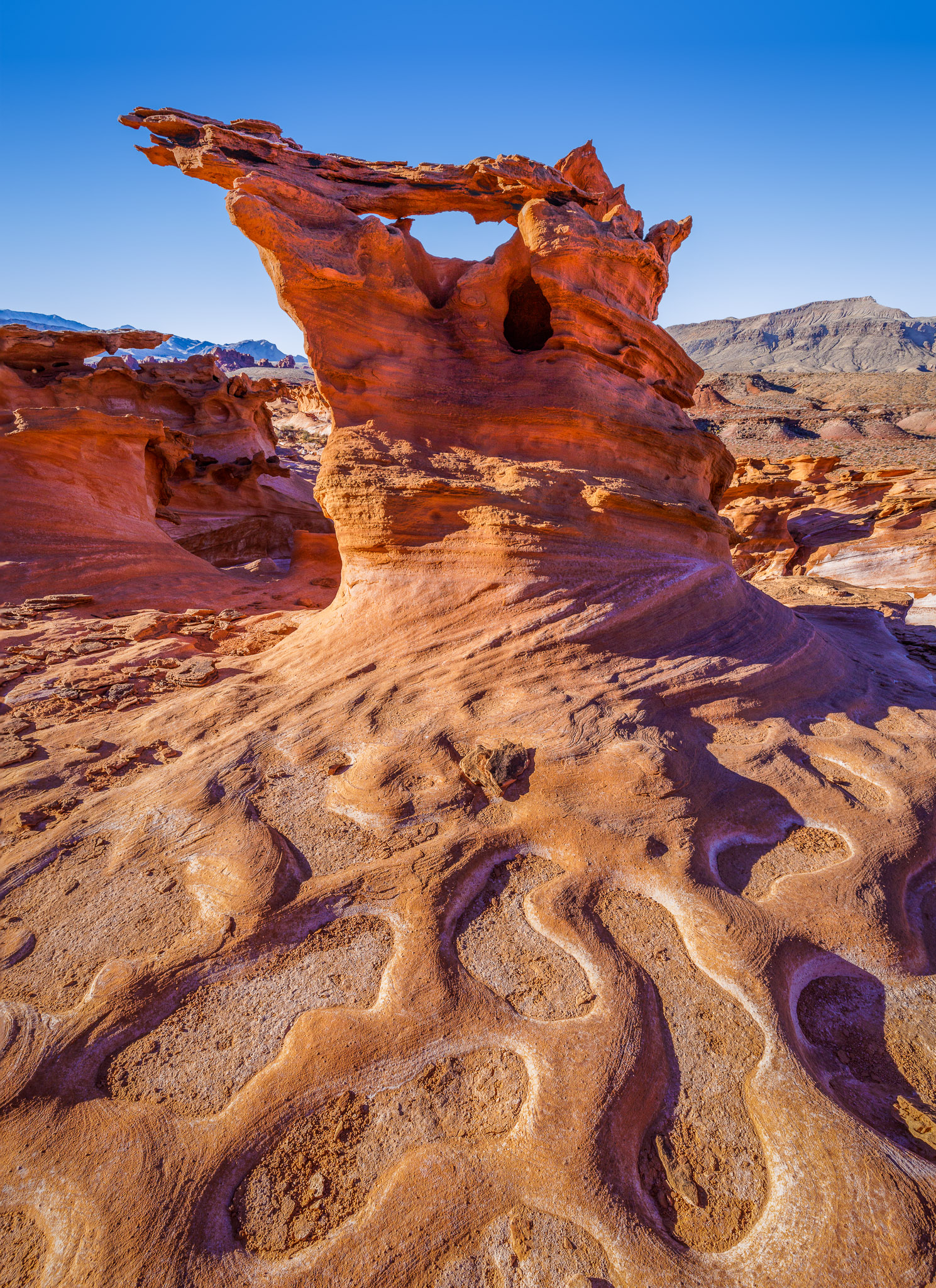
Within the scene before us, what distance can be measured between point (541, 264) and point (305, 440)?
31.5m

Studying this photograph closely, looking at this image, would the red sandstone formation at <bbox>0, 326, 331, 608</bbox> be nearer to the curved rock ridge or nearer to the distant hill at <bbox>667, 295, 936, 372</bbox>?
the curved rock ridge

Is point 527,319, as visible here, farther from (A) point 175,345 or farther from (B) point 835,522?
(A) point 175,345

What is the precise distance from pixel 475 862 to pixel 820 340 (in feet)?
323

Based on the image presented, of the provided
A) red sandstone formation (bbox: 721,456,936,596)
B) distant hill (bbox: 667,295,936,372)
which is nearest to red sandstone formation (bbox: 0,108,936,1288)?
red sandstone formation (bbox: 721,456,936,596)

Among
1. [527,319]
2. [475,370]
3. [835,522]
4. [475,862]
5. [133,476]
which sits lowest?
[475,862]

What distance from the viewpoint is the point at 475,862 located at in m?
3.09

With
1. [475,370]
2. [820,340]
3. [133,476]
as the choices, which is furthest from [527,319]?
[820,340]

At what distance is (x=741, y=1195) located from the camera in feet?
6.32

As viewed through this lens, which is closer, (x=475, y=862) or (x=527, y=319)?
(x=475, y=862)

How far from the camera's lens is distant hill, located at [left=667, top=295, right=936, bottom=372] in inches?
2756

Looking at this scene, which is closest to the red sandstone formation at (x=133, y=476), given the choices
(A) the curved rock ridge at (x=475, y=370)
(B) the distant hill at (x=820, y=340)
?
(A) the curved rock ridge at (x=475, y=370)

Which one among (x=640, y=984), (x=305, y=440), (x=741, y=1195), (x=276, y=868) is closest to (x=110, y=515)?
(x=276, y=868)

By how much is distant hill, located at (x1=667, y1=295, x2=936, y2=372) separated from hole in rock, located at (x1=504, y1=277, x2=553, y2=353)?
74271mm

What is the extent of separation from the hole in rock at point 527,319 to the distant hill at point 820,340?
7427cm
